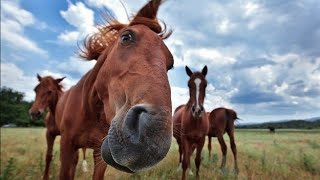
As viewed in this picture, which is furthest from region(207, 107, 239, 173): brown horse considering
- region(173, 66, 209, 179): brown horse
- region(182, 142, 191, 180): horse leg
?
region(182, 142, 191, 180): horse leg

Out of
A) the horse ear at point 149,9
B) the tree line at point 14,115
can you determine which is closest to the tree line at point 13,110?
the tree line at point 14,115

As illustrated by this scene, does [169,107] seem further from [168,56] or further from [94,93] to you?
[94,93]

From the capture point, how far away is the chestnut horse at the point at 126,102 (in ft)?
6.15

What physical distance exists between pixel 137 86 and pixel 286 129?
3437mm

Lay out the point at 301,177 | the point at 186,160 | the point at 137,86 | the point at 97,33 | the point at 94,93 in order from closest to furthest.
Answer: the point at 137,86
the point at 94,93
the point at 97,33
the point at 301,177
the point at 186,160

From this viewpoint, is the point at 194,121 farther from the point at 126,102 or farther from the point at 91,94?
the point at 126,102

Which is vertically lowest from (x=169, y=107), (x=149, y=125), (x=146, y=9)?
(x=149, y=125)

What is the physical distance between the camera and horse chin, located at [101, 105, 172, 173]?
184cm

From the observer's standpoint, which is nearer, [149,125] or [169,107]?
[149,125]

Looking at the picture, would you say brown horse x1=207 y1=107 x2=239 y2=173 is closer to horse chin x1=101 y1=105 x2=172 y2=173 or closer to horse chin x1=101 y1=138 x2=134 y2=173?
horse chin x1=101 y1=138 x2=134 y2=173

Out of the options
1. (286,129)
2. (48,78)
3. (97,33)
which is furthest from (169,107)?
(48,78)

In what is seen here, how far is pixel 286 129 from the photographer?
15.6ft

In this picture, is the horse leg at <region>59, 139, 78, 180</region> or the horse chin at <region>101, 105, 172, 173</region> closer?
the horse chin at <region>101, 105, 172, 173</region>

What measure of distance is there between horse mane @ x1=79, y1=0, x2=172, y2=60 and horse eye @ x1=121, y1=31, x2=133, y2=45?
1.24ft
